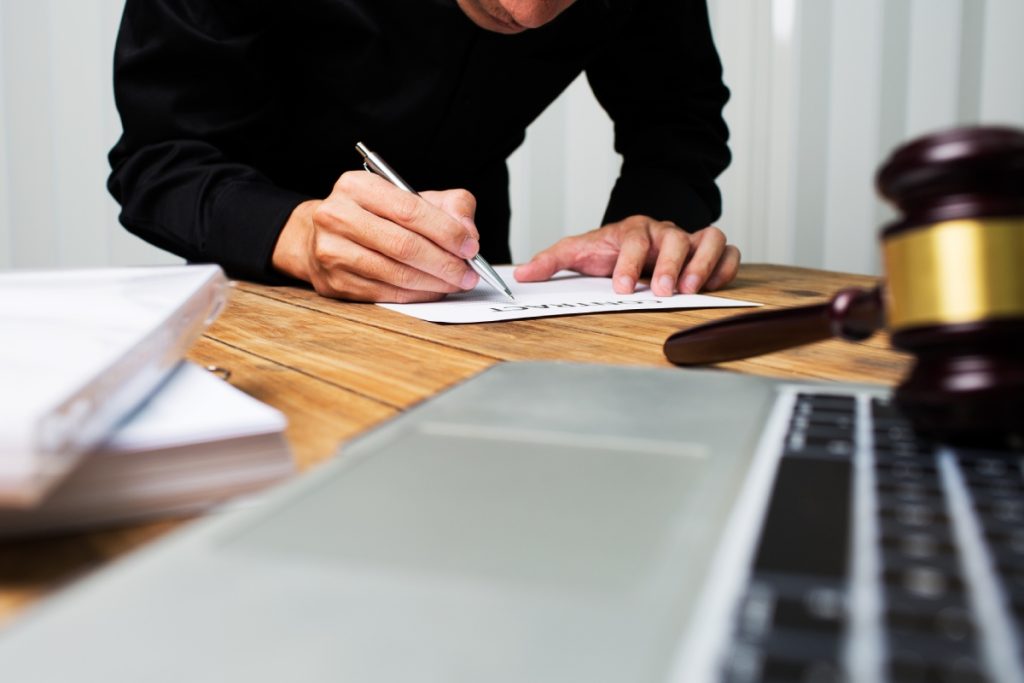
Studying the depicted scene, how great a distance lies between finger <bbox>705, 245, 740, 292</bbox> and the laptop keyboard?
0.63 metres

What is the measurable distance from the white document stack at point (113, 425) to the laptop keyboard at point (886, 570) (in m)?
0.17

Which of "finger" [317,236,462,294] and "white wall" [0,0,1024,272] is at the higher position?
"white wall" [0,0,1024,272]

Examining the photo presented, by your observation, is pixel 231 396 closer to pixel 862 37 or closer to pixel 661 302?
pixel 661 302

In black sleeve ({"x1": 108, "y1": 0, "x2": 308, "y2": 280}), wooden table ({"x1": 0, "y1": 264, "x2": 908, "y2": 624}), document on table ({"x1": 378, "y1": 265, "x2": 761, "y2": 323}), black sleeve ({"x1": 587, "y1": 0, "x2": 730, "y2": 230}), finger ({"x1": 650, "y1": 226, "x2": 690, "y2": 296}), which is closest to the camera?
wooden table ({"x1": 0, "y1": 264, "x2": 908, "y2": 624})

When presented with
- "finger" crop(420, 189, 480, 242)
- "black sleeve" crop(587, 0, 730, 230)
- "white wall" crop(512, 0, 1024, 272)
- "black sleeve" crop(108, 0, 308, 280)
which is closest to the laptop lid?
"finger" crop(420, 189, 480, 242)

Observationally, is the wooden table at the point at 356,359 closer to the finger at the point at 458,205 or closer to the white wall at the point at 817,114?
the finger at the point at 458,205

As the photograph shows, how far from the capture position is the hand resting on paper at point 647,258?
0.86 m

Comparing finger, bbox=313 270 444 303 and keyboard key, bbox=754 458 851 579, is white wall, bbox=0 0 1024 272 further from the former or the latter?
keyboard key, bbox=754 458 851 579

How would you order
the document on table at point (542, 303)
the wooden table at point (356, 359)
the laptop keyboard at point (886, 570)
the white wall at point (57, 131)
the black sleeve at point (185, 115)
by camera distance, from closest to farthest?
the laptop keyboard at point (886, 570) < the wooden table at point (356, 359) < the document on table at point (542, 303) < the black sleeve at point (185, 115) < the white wall at point (57, 131)

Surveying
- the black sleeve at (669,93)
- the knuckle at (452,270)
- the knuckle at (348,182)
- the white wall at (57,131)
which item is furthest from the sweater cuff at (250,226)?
the white wall at (57,131)

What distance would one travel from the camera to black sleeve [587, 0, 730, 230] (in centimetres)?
137

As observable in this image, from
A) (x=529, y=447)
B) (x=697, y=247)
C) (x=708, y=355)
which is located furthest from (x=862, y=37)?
(x=529, y=447)

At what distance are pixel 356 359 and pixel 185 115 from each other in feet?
2.07

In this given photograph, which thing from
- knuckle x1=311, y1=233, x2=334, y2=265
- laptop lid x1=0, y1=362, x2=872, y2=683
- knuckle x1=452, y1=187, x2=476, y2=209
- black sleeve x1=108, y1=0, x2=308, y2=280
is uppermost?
black sleeve x1=108, y1=0, x2=308, y2=280
